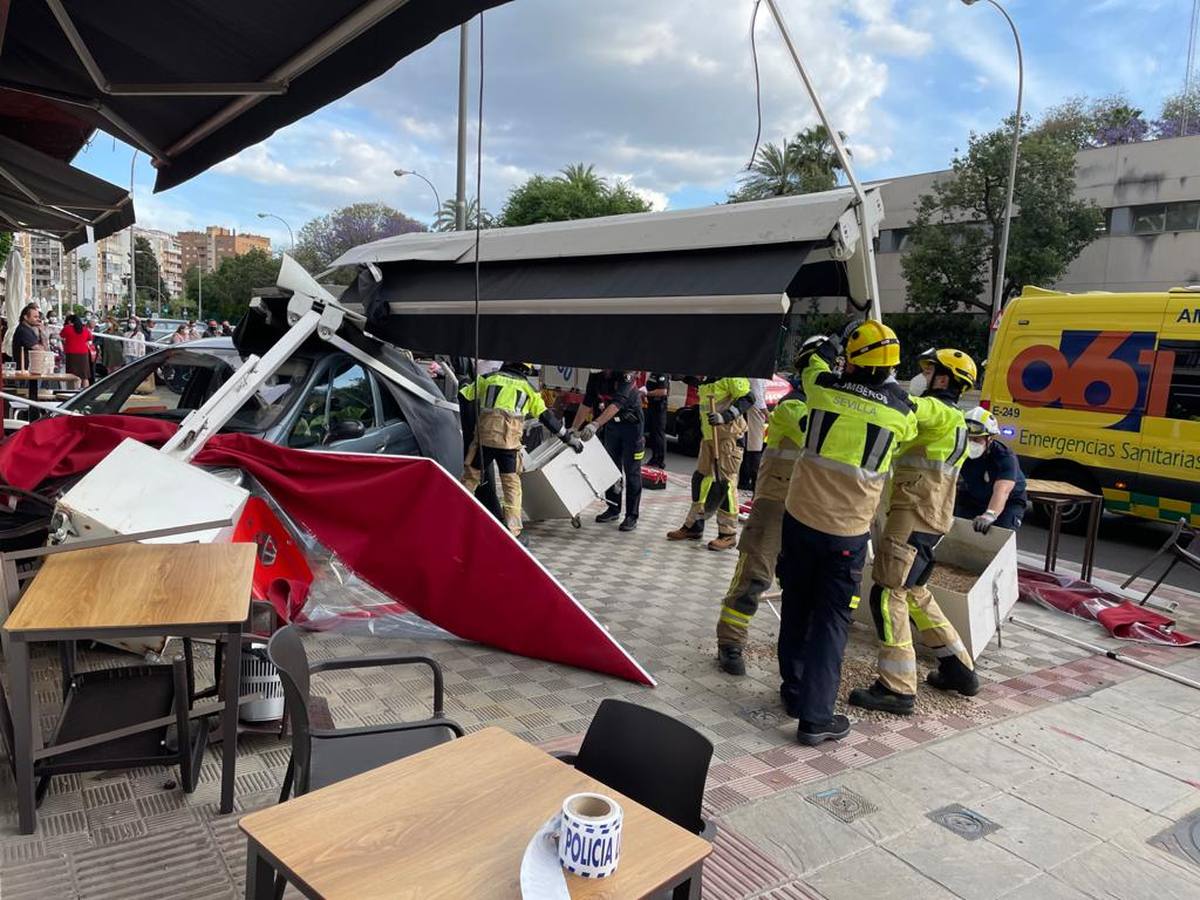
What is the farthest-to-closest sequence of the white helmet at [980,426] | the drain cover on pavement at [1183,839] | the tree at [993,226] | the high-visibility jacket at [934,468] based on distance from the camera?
the tree at [993,226], the white helmet at [980,426], the high-visibility jacket at [934,468], the drain cover on pavement at [1183,839]

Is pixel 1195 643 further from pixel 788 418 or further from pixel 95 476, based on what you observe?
pixel 95 476

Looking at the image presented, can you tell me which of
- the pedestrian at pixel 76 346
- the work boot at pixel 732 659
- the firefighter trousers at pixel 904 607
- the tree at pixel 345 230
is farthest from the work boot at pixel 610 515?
the tree at pixel 345 230

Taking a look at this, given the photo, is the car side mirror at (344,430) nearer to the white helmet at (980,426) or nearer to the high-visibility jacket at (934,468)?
the high-visibility jacket at (934,468)

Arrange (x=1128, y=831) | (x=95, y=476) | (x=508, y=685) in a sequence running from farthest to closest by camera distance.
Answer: (x=508, y=685) < (x=95, y=476) < (x=1128, y=831)

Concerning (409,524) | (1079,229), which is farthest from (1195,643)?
(1079,229)

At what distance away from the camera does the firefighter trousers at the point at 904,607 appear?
15.2 ft

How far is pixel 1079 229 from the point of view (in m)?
24.5

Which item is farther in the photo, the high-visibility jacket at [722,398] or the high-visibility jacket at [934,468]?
the high-visibility jacket at [722,398]

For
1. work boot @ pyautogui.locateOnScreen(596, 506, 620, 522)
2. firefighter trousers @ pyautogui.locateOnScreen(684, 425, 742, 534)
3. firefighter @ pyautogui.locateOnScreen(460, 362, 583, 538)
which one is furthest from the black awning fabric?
work boot @ pyautogui.locateOnScreen(596, 506, 620, 522)

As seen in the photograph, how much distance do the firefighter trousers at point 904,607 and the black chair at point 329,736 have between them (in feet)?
8.89

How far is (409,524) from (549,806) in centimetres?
299

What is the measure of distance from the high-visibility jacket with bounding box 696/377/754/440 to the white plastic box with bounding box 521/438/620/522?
114cm

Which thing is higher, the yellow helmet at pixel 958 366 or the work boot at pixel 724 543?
the yellow helmet at pixel 958 366

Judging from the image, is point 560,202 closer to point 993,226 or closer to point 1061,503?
point 993,226
